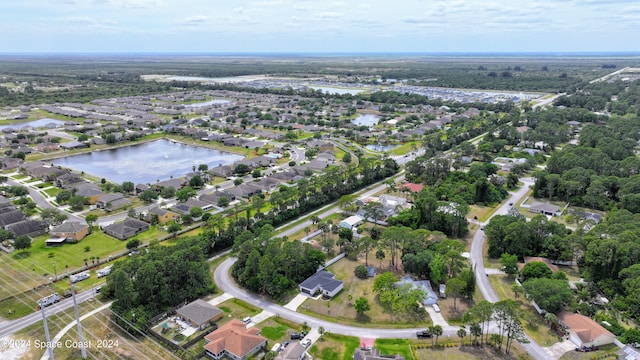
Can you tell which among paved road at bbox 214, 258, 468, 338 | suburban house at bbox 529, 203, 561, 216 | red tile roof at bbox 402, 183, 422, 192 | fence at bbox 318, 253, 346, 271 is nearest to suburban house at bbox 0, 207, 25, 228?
paved road at bbox 214, 258, 468, 338

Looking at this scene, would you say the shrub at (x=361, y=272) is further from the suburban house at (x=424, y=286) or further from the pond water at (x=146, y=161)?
the pond water at (x=146, y=161)

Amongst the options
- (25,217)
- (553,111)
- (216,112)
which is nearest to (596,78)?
(553,111)

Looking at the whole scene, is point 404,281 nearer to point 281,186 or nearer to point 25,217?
point 281,186

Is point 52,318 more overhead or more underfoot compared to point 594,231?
more underfoot

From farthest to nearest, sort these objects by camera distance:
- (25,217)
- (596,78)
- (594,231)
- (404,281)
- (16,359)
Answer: (596,78), (25,217), (594,231), (404,281), (16,359)

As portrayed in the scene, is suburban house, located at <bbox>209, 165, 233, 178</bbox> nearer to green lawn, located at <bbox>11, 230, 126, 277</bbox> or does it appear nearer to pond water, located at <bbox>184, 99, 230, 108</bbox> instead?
green lawn, located at <bbox>11, 230, 126, 277</bbox>

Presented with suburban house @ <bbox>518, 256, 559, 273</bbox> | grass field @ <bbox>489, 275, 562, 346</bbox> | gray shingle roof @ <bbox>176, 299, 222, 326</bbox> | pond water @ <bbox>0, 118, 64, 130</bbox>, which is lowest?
grass field @ <bbox>489, 275, 562, 346</bbox>
